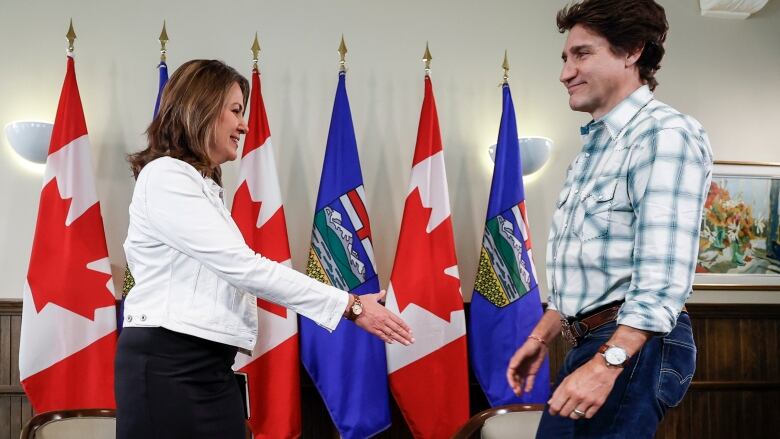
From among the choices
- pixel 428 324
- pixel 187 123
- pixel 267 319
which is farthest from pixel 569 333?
pixel 267 319

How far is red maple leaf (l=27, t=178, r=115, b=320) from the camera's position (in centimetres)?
312

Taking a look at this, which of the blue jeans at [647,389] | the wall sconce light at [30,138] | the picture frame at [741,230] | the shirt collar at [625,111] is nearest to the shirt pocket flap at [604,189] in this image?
the shirt collar at [625,111]

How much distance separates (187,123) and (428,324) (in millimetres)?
1871

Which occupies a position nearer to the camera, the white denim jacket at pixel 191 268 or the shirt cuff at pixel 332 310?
the white denim jacket at pixel 191 268

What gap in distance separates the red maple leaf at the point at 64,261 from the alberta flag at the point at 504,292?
1.79 metres

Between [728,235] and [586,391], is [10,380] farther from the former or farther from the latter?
[728,235]

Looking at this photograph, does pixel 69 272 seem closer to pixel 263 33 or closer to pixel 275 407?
pixel 275 407

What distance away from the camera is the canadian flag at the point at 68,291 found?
3.09 metres

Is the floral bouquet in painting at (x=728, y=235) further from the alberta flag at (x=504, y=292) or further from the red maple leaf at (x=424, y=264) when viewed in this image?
the red maple leaf at (x=424, y=264)

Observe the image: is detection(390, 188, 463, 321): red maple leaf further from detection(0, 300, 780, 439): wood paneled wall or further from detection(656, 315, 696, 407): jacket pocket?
detection(656, 315, 696, 407): jacket pocket

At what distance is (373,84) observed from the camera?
148 inches

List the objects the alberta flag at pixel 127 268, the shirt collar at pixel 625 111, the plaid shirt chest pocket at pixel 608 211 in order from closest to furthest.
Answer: the plaid shirt chest pocket at pixel 608 211, the shirt collar at pixel 625 111, the alberta flag at pixel 127 268

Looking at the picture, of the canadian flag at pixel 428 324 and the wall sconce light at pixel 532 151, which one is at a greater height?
the wall sconce light at pixel 532 151

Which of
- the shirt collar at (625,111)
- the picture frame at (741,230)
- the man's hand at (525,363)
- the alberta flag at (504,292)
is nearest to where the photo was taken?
the shirt collar at (625,111)
